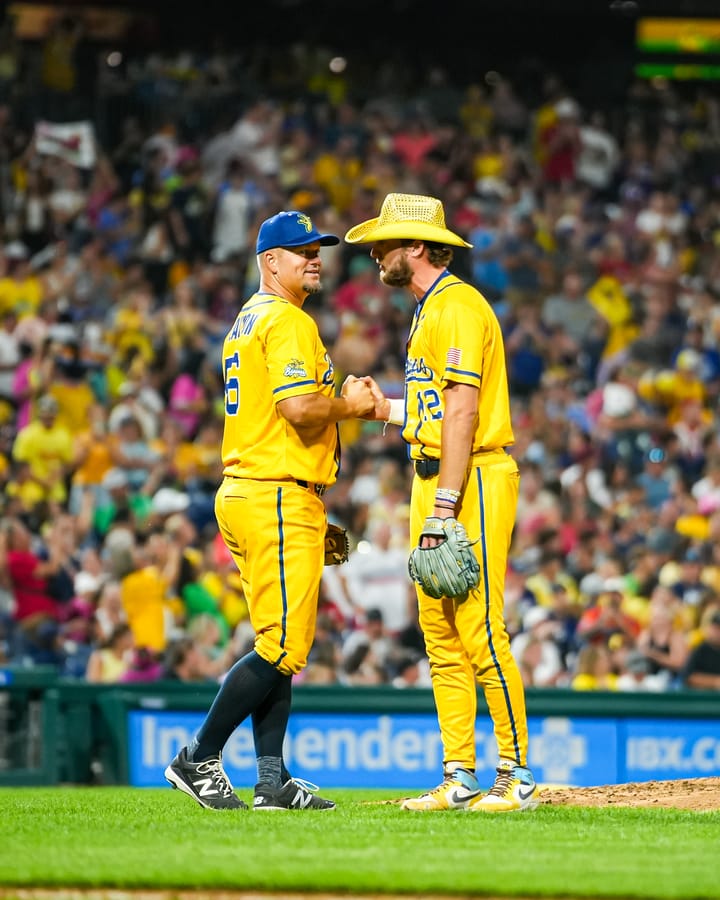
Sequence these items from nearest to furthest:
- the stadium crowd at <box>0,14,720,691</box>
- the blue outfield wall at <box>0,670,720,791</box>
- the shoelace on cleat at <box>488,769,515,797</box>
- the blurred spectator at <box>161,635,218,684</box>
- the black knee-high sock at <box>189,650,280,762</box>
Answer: the black knee-high sock at <box>189,650,280,762</box>, the shoelace on cleat at <box>488,769,515,797</box>, the blue outfield wall at <box>0,670,720,791</box>, the blurred spectator at <box>161,635,218,684</box>, the stadium crowd at <box>0,14,720,691</box>

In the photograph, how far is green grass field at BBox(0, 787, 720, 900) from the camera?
4582 millimetres

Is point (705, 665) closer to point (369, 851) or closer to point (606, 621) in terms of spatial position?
point (606, 621)

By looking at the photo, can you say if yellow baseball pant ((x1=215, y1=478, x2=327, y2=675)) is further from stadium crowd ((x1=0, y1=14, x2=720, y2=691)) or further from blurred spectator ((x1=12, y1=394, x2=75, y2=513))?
blurred spectator ((x1=12, y1=394, x2=75, y2=513))

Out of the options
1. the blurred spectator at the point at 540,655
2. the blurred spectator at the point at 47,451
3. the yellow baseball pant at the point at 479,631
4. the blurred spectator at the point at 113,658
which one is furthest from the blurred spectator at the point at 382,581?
the yellow baseball pant at the point at 479,631

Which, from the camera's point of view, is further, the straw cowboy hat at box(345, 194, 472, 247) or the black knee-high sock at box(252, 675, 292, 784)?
the straw cowboy hat at box(345, 194, 472, 247)

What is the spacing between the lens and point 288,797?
21.0 feet

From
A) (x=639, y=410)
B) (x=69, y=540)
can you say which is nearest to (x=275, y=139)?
(x=639, y=410)

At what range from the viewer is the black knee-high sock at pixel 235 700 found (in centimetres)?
619

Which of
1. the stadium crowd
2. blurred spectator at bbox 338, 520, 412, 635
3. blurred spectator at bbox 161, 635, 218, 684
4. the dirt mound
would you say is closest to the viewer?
the dirt mound

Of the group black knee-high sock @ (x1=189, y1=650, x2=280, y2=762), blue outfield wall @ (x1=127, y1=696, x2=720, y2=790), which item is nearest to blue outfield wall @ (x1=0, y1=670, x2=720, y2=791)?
blue outfield wall @ (x1=127, y1=696, x2=720, y2=790)

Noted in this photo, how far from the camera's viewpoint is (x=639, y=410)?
16031 millimetres

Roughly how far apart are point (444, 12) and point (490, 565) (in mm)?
16009

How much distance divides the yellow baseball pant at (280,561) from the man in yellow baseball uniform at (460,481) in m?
0.44

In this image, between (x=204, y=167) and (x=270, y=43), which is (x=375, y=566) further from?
(x=270, y=43)
